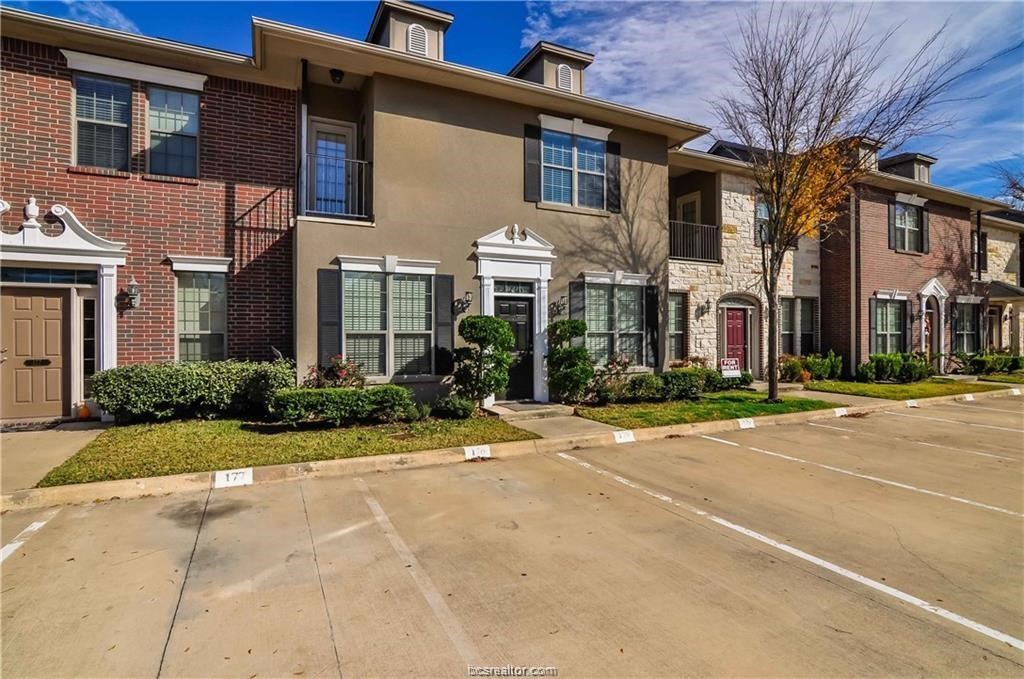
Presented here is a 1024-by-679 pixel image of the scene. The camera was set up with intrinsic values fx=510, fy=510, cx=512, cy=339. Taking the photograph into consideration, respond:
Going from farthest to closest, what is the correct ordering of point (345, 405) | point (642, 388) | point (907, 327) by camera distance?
point (907, 327) → point (642, 388) → point (345, 405)

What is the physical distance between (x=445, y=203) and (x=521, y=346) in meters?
3.31

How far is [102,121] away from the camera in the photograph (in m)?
8.98

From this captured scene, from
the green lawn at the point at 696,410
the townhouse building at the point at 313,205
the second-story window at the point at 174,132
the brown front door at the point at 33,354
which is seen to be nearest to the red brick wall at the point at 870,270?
the green lawn at the point at 696,410

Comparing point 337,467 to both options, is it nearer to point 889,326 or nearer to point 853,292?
point 853,292

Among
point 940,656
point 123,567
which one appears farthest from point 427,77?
point 940,656

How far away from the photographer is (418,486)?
5801 millimetres

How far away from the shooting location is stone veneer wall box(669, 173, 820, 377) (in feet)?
46.4

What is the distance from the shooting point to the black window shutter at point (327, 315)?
352 inches

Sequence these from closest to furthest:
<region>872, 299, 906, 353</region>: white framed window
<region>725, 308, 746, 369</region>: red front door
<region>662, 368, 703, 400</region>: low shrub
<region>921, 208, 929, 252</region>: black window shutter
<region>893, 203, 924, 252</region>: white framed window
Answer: <region>662, 368, 703, 400</region>: low shrub → <region>725, 308, 746, 369</region>: red front door → <region>872, 299, 906, 353</region>: white framed window → <region>893, 203, 924, 252</region>: white framed window → <region>921, 208, 929, 252</region>: black window shutter

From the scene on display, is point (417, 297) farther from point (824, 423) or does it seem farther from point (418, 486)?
point (824, 423)

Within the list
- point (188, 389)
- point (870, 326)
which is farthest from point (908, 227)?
point (188, 389)

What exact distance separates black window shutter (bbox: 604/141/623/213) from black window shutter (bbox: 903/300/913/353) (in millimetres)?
12777

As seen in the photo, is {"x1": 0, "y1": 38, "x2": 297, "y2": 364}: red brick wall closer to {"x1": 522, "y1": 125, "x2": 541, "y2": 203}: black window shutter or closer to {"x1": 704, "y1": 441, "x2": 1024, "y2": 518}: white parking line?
{"x1": 522, "y1": 125, "x2": 541, "y2": 203}: black window shutter

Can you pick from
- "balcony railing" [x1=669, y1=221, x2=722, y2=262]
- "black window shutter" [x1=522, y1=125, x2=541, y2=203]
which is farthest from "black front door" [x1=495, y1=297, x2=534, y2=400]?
"balcony railing" [x1=669, y1=221, x2=722, y2=262]
